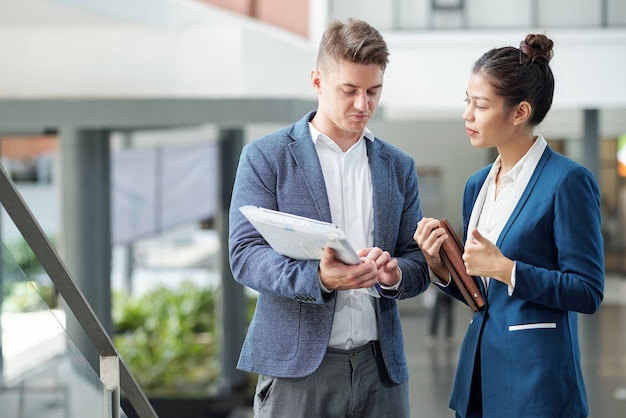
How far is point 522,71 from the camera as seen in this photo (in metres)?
2.41

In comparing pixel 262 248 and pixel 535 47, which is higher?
pixel 535 47

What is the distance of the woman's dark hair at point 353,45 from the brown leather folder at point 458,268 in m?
0.46

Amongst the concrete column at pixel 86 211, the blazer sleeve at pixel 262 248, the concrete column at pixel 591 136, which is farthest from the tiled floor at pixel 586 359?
the blazer sleeve at pixel 262 248

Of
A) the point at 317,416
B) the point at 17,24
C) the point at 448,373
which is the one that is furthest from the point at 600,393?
the point at 317,416

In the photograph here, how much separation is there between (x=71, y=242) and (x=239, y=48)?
2419 mm

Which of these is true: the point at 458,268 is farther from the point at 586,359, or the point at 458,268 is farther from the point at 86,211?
the point at 586,359

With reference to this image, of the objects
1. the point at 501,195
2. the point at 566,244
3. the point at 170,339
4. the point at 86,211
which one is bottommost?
the point at 170,339

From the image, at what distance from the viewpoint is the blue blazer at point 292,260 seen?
99.0 inches

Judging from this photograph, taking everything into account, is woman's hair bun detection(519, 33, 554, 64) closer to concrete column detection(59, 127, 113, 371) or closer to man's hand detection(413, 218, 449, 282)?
man's hand detection(413, 218, 449, 282)

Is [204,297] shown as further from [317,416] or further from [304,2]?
[317,416]

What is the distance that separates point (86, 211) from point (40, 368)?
226 inches

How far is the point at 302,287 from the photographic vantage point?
2385mm

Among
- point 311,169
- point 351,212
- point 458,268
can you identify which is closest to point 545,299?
point 458,268

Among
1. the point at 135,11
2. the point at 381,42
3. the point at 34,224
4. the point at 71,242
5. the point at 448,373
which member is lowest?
the point at 448,373
